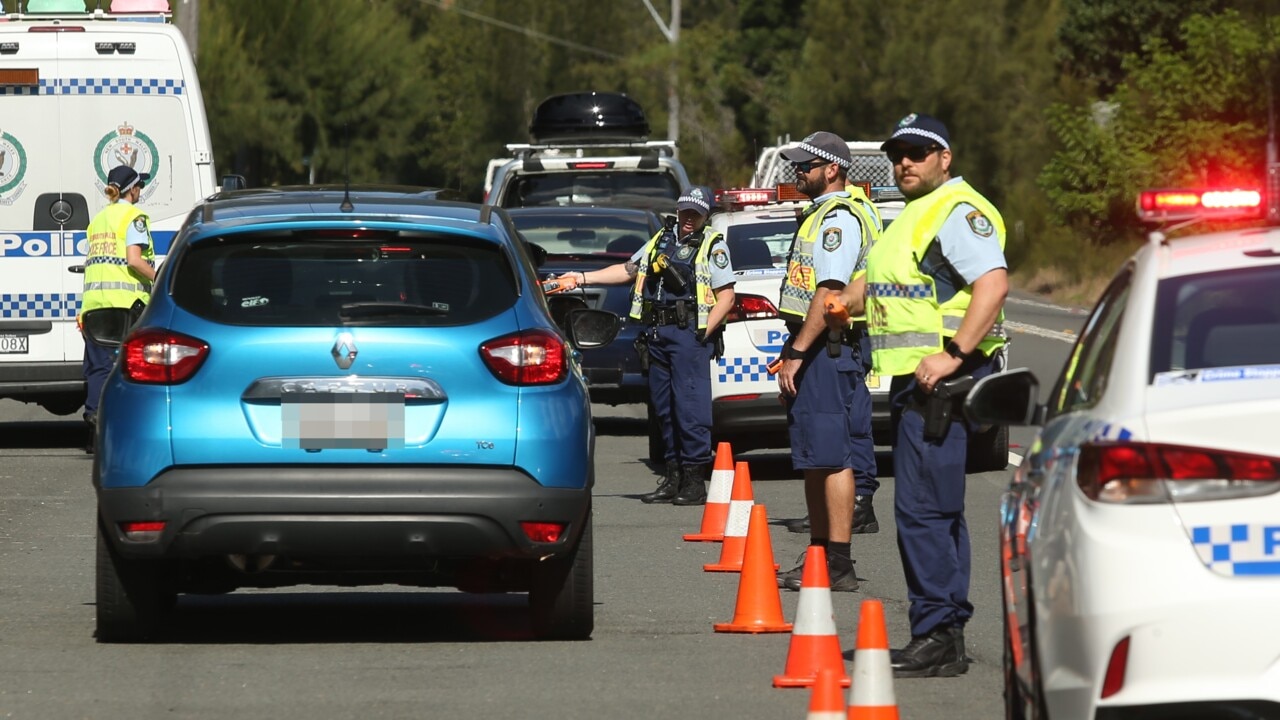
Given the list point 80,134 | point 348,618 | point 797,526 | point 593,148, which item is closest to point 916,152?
point 348,618

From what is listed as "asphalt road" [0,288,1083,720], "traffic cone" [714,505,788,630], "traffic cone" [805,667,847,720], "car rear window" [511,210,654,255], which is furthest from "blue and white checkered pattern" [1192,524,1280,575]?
"car rear window" [511,210,654,255]

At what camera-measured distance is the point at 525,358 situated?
26.2 ft

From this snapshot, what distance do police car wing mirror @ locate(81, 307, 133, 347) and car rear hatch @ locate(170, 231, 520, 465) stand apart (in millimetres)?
761

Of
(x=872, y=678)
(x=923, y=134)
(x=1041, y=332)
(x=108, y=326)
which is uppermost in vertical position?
(x=923, y=134)

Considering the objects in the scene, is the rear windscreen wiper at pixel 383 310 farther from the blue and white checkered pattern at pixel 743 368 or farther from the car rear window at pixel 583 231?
the car rear window at pixel 583 231

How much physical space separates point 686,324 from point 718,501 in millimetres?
1774

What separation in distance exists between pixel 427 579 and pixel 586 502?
772 mm

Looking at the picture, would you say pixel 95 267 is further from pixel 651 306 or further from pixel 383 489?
pixel 383 489

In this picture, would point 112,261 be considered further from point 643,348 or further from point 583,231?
point 583,231

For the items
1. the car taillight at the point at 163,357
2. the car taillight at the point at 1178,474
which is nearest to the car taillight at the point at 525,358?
the car taillight at the point at 163,357

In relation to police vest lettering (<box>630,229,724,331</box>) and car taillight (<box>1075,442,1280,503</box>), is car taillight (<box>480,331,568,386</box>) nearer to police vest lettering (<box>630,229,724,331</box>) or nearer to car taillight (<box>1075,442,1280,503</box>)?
car taillight (<box>1075,442,1280,503</box>)

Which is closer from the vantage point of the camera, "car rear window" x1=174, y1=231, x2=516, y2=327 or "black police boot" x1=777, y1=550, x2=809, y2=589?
"car rear window" x1=174, y1=231, x2=516, y2=327

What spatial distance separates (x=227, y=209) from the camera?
848 centimetres

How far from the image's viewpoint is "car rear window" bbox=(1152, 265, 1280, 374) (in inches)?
214
